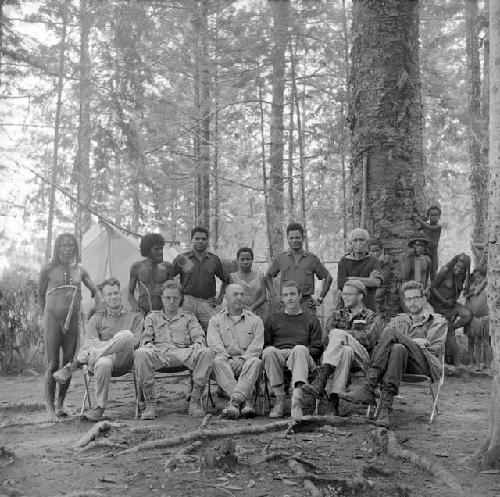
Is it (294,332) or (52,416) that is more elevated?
(294,332)

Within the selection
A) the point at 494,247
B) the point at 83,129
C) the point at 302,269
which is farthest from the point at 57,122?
the point at 494,247

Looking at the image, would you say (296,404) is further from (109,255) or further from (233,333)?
(109,255)

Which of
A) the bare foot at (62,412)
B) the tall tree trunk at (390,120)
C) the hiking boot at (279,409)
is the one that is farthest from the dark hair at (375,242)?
the bare foot at (62,412)

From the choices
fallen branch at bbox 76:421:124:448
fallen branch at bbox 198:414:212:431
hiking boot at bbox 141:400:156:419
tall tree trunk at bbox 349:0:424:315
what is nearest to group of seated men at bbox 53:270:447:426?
hiking boot at bbox 141:400:156:419

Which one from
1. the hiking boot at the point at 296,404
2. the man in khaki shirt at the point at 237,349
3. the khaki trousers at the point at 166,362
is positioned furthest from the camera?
the khaki trousers at the point at 166,362

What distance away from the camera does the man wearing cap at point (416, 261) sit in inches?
311

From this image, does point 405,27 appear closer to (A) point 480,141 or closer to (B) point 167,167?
(A) point 480,141

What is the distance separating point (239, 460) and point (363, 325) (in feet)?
7.21

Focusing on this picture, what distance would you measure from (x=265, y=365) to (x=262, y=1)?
490 inches

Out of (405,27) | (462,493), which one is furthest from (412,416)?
(405,27)

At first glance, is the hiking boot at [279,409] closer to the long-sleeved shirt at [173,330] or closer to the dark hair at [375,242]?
the long-sleeved shirt at [173,330]

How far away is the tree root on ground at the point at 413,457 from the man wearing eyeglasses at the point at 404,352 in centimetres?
53

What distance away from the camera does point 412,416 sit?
5.79m

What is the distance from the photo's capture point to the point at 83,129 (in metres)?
13.0
